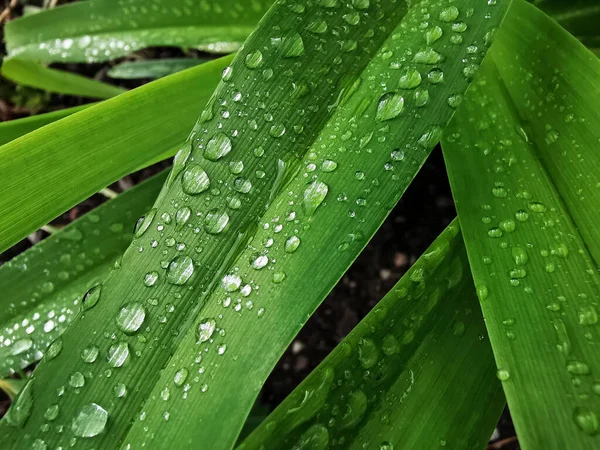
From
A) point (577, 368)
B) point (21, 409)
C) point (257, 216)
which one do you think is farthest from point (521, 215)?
point (21, 409)

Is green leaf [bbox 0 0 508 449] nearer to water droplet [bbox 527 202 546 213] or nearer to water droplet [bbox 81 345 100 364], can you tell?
water droplet [bbox 81 345 100 364]

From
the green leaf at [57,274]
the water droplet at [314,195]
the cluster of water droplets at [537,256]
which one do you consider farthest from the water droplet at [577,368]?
the green leaf at [57,274]

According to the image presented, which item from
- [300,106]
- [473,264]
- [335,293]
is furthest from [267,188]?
[335,293]

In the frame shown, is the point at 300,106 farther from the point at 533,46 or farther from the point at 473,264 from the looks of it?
the point at 533,46

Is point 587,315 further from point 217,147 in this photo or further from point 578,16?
point 578,16

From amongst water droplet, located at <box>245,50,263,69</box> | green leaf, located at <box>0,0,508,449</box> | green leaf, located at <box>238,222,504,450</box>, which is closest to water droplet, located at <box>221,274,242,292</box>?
green leaf, located at <box>0,0,508,449</box>
